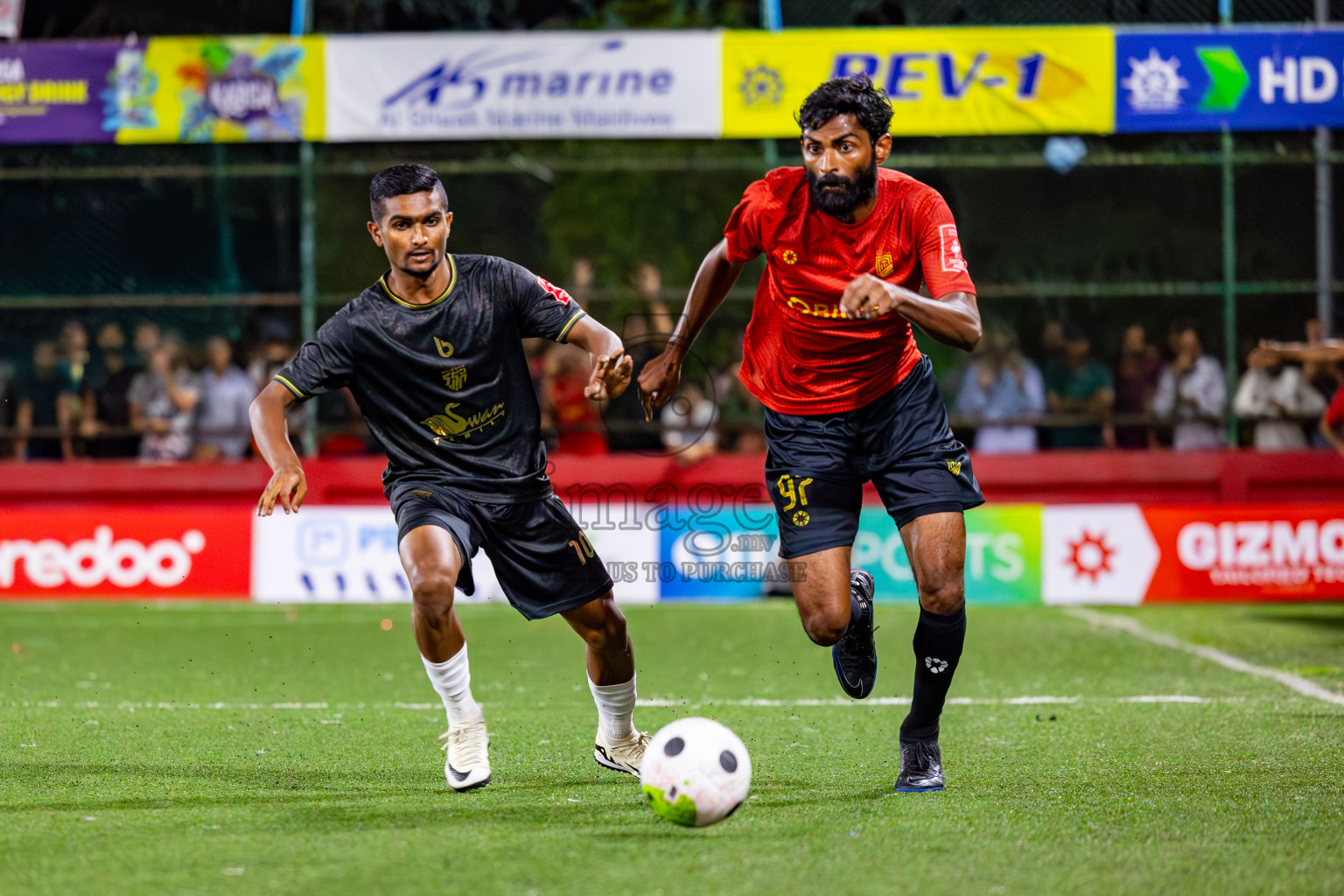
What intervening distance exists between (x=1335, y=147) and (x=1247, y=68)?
4.05ft

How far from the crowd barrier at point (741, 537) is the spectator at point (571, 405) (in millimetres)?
224

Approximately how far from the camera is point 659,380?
5320 millimetres

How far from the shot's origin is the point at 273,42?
13.3 meters

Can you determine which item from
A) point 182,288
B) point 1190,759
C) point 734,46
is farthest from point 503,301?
point 182,288

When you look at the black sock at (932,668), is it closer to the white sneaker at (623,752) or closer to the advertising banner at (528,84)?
the white sneaker at (623,752)

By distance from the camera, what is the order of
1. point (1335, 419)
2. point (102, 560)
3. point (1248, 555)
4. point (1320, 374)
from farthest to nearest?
point (1320, 374) < point (102, 560) < point (1248, 555) < point (1335, 419)

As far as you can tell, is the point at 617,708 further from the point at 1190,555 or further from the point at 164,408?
the point at 164,408

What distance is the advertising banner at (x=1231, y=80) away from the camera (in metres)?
13.1

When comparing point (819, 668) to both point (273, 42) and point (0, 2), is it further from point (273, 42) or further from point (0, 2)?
point (0, 2)

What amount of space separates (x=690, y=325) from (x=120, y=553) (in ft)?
26.6

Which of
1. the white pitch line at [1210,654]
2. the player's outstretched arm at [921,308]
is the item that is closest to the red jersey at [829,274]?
the player's outstretched arm at [921,308]

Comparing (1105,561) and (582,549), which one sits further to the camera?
(1105,561)

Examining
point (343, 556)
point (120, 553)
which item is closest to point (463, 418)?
point (343, 556)

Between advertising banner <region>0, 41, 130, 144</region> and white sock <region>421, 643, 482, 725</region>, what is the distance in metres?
10.1
